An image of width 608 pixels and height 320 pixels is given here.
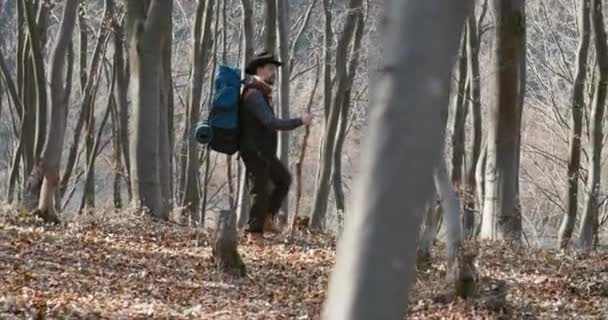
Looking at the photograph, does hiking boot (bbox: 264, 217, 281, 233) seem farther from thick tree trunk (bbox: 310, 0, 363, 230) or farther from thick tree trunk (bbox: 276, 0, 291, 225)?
thick tree trunk (bbox: 310, 0, 363, 230)

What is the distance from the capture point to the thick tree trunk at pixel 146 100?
45.5 feet

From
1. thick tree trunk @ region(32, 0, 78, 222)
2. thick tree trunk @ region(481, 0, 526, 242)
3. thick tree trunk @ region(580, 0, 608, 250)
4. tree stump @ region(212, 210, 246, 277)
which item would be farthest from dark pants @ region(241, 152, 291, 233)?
thick tree trunk @ region(580, 0, 608, 250)

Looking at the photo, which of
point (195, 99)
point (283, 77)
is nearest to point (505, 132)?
point (283, 77)

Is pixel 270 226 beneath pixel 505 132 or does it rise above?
beneath

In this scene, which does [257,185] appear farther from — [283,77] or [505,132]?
[283,77]

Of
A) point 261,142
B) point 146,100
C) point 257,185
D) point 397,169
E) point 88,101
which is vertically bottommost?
point 397,169

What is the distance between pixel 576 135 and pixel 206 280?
11734 mm

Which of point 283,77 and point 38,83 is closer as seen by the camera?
point 38,83

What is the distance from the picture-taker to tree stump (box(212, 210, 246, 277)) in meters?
9.55

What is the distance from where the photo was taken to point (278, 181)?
38.6ft

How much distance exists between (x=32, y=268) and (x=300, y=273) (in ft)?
7.34

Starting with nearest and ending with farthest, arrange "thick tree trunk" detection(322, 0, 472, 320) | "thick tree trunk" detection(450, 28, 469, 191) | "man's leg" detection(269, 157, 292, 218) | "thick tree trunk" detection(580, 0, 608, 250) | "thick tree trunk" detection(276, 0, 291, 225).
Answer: "thick tree trunk" detection(322, 0, 472, 320) → "man's leg" detection(269, 157, 292, 218) → "thick tree trunk" detection(580, 0, 608, 250) → "thick tree trunk" detection(276, 0, 291, 225) → "thick tree trunk" detection(450, 28, 469, 191)

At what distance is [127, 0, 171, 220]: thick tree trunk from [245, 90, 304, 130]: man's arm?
3026mm

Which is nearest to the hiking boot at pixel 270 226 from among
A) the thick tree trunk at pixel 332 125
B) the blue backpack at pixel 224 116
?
the blue backpack at pixel 224 116
